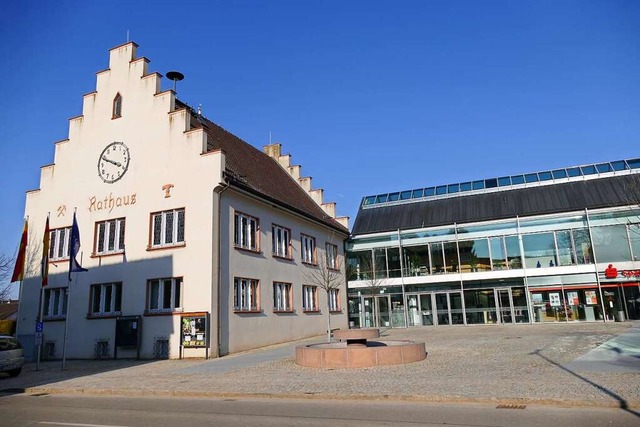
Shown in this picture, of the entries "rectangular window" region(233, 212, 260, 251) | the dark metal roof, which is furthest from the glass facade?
"rectangular window" region(233, 212, 260, 251)

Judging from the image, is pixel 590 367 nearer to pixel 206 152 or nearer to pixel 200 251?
pixel 200 251

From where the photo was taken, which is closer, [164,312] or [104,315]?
[164,312]

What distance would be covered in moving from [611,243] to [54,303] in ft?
106

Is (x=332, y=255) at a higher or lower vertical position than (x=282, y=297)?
higher

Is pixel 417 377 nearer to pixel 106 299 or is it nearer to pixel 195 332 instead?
pixel 195 332

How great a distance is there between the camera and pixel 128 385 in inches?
536

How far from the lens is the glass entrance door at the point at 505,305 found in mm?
32219

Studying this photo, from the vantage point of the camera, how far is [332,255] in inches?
1379

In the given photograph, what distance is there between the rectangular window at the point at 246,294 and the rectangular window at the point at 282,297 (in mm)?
1873

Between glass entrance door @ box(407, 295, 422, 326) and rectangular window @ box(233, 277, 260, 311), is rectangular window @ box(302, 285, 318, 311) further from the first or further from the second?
glass entrance door @ box(407, 295, 422, 326)

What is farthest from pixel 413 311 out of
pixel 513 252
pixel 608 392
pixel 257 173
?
pixel 608 392

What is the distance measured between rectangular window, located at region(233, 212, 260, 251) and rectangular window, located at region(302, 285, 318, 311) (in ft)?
20.0

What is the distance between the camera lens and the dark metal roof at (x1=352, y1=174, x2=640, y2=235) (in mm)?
32281

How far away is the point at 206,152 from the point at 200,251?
15.3 ft
